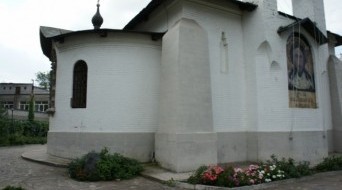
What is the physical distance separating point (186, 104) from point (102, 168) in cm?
325

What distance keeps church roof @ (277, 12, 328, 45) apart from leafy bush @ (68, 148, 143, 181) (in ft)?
25.6

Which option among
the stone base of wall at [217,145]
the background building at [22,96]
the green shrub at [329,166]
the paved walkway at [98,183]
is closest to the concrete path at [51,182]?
the paved walkway at [98,183]

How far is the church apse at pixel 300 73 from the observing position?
12219mm

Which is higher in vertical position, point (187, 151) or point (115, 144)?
point (115, 144)

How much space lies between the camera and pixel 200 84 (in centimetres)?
1032

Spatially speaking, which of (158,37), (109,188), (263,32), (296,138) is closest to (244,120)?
(296,138)

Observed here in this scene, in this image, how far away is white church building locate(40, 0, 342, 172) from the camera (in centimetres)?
1096

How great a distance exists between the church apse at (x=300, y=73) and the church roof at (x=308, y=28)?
467mm

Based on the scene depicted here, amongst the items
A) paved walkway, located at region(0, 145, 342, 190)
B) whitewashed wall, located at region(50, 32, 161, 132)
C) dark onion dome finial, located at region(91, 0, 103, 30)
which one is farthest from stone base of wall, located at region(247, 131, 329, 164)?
dark onion dome finial, located at region(91, 0, 103, 30)

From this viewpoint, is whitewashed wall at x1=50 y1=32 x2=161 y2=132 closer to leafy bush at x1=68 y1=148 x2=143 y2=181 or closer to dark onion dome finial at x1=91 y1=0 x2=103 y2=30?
leafy bush at x1=68 y1=148 x2=143 y2=181

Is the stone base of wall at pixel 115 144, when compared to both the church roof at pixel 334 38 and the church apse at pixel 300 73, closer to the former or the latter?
the church apse at pixel 300 73

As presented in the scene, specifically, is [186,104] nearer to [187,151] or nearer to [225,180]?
[187,151]

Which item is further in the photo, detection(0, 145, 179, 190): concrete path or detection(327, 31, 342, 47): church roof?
detection(327, 31, 342, 47): church roof

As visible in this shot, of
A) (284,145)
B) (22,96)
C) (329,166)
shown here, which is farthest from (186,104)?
(22,96)
